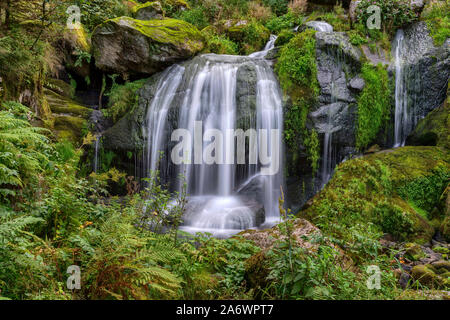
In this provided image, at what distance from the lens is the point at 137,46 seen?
9.06 m

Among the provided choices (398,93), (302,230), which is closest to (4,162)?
(302,230)

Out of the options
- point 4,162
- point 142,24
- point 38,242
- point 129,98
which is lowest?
point 38,242

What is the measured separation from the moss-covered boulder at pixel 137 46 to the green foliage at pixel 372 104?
5.44m

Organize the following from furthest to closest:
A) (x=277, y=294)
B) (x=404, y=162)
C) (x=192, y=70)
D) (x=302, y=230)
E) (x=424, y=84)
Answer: (x=192, y=70) → (x=424, y=84) → (x=404, y=162) → (x=302, y=230) → (x=277, y=294)

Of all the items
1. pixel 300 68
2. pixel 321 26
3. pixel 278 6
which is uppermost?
pixel 278 6

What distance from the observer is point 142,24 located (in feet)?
30.6

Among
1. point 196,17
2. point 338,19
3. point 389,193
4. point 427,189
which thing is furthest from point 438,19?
point 196,17

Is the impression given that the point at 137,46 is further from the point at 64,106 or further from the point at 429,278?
the point at 429,278

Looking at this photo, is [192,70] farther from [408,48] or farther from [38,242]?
[38,242]

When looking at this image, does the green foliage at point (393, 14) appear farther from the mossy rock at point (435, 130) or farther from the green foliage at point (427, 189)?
the green foliage at point (427, 189)

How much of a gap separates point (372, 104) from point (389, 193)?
316cm

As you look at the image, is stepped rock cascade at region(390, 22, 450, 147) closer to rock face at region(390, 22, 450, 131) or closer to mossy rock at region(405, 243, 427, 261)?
rock face at region(390, 22, 450, 131)

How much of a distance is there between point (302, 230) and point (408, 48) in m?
7.97
